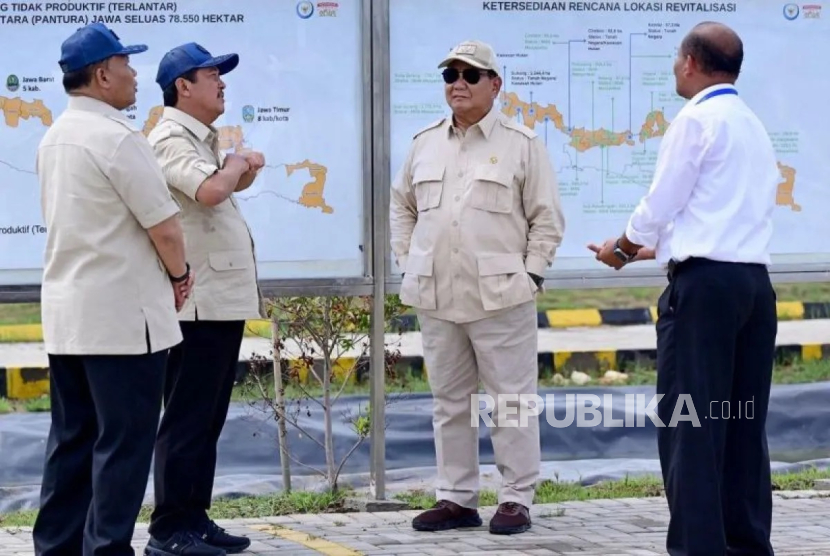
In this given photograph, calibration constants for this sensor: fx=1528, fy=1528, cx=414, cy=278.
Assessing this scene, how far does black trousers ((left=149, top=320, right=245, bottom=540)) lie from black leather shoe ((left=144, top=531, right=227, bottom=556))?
4 cm

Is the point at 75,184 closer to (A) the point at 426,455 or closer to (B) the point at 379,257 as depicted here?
(B) the point at 379,257

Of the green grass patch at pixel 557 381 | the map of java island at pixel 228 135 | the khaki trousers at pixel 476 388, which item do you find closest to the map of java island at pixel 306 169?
the map of java island at pixel 228 135

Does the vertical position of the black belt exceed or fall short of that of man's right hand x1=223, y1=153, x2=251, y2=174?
it falls short

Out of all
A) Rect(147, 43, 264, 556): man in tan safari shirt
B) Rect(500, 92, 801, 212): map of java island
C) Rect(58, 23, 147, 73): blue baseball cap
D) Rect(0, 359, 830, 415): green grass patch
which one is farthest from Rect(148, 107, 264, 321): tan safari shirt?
Rect(0, 359, 830, 415): green grass patch

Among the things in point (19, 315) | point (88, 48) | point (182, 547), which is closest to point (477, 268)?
point (182, 547)

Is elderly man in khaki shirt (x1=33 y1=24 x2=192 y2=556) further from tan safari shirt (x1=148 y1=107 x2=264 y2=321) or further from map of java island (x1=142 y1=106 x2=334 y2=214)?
map of java island (x1=142 y1=106 x2=334 y2=214)

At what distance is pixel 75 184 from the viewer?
5.01 meters

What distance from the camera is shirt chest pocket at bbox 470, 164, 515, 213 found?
640 centimetres

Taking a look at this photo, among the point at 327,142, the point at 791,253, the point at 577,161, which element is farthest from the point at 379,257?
the point at 791,253

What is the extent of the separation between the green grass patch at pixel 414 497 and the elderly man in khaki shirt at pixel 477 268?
0.62m

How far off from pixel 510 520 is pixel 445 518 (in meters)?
0.29

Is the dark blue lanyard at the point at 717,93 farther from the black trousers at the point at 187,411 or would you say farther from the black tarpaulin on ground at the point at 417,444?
the black tarpaulin on ground at the point at 417,444

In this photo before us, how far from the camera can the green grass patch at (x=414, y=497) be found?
695 centimetres

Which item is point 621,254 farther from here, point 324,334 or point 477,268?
point 324,334
